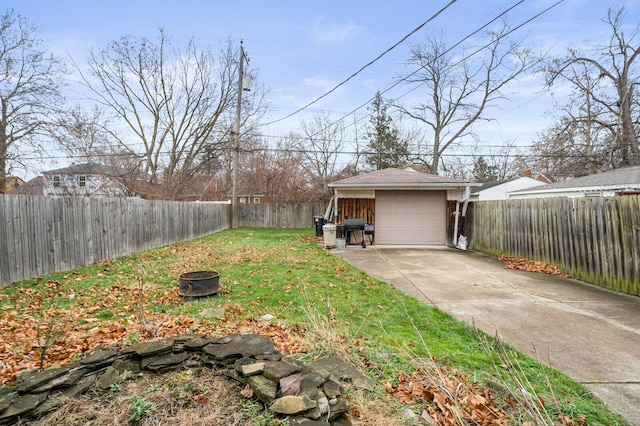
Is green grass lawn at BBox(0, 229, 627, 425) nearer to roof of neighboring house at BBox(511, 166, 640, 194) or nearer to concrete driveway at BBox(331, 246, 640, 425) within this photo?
concrete driveway at BBox(331, 246, 640, 425)

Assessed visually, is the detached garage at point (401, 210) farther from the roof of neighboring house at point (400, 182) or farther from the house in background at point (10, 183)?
the house in background at point (10, 183)

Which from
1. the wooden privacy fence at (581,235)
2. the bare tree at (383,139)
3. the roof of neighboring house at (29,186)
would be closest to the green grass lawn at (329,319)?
the wooden privacy fence at (581,235)

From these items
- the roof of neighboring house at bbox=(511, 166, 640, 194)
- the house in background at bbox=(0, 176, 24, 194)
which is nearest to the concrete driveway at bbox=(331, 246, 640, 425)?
the roof of neighboring house at bbox=(511, 166, 640, 194)

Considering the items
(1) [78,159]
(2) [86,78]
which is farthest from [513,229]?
(2) [86,78]

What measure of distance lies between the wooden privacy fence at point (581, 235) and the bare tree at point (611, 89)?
41.7ft

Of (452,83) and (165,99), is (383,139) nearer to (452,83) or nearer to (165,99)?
(452,83)

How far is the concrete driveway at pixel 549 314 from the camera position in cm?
276

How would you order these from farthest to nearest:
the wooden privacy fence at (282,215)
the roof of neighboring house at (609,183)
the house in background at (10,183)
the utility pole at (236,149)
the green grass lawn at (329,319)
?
the wooden privacy fence at (282,215) → the utility pole at (236,149) → the house in background at (10,183) → the roof of neighboring house at (609,183) → the green grass lawn at (329,319)

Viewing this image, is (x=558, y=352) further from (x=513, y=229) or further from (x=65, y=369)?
(x=513, y=229)

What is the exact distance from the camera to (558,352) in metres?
3.16

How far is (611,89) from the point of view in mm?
16562

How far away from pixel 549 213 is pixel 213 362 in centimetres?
773

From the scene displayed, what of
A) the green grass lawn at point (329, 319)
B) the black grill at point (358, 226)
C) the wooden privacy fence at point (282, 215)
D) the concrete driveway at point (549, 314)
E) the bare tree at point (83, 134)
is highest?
the bare tree at point (83, 134)

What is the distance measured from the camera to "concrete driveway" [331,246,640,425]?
9.05 feet
